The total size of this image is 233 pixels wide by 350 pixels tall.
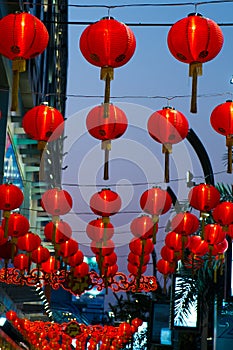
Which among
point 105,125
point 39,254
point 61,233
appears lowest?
point 39,254

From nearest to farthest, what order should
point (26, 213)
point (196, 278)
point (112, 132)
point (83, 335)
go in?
1. point (112, 132)
2. point (196, 278)
3. point (26, 213)
4. point (83, 335)

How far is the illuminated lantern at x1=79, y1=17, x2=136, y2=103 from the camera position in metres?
8.57

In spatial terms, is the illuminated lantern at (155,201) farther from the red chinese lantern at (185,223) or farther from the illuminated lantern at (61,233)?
the illuminated lantern at (61,233)

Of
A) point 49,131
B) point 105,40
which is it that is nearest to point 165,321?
point 49,131

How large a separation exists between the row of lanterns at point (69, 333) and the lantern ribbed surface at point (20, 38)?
2189 centimetres

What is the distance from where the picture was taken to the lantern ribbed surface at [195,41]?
852 centimetres

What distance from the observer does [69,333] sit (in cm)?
3127

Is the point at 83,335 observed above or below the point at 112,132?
below

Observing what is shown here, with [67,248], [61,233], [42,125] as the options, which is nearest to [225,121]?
[42,125]

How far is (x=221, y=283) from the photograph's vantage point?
19.5 meters

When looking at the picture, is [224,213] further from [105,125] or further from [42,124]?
[42,124]

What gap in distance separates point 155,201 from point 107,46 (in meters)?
5.60

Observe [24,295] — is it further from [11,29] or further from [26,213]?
[11,29]

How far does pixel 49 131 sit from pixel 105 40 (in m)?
2.33
